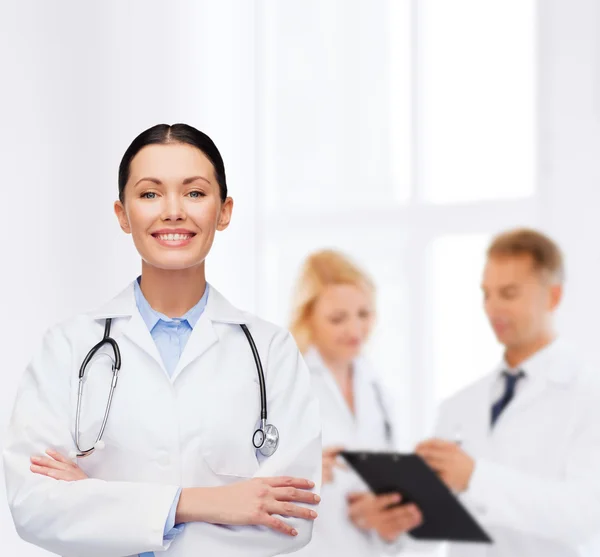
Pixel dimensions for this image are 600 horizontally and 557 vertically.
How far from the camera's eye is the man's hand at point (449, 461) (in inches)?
93.6

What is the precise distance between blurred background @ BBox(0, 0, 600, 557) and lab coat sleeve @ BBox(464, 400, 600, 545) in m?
0.33

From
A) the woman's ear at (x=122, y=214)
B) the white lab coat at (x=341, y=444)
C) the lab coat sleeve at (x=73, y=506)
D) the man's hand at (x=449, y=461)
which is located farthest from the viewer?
the white lab coat at (x=341, y=444)

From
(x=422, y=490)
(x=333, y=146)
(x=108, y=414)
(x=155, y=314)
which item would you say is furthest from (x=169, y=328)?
(x=333, y=146)

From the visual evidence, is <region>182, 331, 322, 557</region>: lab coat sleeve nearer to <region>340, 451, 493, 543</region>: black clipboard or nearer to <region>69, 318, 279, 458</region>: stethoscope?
<region>69, 318, 279, 458</region>: stethoscope

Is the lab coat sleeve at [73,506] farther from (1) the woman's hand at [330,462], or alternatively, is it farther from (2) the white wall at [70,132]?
(1) the woman's hand at [330,462]

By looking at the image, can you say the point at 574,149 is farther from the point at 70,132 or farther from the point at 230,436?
the point at 230,436

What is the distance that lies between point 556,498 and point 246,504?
5.26 feet

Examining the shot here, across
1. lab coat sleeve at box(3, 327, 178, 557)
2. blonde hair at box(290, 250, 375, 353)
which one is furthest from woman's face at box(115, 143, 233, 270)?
blonde hair at box(290, 250, 375, 353)

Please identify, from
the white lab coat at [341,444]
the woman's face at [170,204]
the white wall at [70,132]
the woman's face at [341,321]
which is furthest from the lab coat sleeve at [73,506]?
the woman's face at [341,321]

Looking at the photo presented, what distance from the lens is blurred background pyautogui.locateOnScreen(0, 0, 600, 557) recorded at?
2398 mm

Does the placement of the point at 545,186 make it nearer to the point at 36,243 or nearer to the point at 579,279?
the point at 579,279

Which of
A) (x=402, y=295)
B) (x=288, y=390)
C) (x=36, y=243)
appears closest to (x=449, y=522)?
(x=402, y=295)

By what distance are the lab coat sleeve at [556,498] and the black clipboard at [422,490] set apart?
11 centimetres

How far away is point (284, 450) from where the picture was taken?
3.17ft
